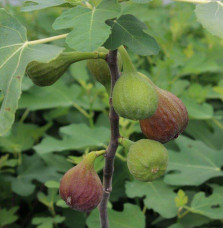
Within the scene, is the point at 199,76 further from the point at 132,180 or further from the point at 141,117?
the point at 141,117

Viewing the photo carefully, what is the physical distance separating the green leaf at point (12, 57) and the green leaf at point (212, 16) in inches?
9.3

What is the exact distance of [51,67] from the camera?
830mm

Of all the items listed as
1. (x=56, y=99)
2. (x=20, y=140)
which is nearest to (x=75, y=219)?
(x=20, y=140)

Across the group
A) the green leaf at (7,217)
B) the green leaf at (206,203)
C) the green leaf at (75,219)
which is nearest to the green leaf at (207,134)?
the green leaf at (206,203)

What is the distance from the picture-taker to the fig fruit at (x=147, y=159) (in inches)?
33.3

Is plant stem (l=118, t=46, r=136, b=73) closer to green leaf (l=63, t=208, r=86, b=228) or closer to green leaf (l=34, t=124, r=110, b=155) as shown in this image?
green leaf (l=34, t=124, r=110, b=155)

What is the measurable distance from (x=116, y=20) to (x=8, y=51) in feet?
0.65

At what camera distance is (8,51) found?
0.79 metres

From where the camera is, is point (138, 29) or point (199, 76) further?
point (199, 76)

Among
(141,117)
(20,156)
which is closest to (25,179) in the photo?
(20,156)

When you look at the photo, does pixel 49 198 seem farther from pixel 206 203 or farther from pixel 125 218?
pixel 206 203

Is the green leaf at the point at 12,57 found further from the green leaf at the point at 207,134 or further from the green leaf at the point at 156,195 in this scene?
the green leaf at the point at 207,134

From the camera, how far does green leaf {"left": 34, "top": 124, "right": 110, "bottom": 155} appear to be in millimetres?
1538

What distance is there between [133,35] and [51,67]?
16 centimetres
